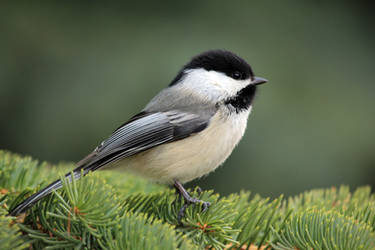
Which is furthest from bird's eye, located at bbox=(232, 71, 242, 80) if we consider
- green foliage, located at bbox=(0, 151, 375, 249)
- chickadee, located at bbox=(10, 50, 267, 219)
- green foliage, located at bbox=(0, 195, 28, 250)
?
green foliage, located at bbox=(0, 195, 28, 250)

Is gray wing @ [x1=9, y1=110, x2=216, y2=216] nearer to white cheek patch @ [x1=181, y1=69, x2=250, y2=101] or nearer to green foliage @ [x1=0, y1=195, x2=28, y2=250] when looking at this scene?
white cheek patch @ [x1=181, y1=69, x2=250, y2=101]

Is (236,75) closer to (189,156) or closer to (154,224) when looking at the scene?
(189,156)

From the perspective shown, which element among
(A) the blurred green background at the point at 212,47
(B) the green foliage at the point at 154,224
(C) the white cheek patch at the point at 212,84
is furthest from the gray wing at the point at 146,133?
(A) the blurred green background at the point at 212,47

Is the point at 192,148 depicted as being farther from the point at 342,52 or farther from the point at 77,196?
the point at 342,52

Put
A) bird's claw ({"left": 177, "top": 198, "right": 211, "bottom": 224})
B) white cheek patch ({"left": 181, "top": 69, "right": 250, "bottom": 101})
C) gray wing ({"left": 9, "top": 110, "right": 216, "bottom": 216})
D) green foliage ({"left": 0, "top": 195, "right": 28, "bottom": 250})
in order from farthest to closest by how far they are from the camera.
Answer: white cheek patch ({"left": 181, "top": 69, "right": 250, "bottom": 101}), gray wing ({"left": 9, "top": 110, "right": 216, "bottom": 216}), bird's claw ({"left": 177, "top": 198, "right": 211, "bottom": 224}), green foliage ({"left": 0, "top": 195, "right": 28, "bottom": 250})

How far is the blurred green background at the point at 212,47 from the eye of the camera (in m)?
2.14

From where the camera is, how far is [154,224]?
90cm

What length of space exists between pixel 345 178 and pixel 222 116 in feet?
3.20

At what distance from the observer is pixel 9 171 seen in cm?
127

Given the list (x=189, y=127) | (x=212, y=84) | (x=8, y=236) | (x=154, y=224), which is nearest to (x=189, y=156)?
(x=189, y=127)

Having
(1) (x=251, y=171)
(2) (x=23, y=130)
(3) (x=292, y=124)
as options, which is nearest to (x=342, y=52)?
(3) (x=292, y=124)

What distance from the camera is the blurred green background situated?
2.14m

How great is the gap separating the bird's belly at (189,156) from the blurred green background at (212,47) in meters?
0.57

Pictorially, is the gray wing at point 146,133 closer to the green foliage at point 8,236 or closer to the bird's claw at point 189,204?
the bird's claw at point 189,204
